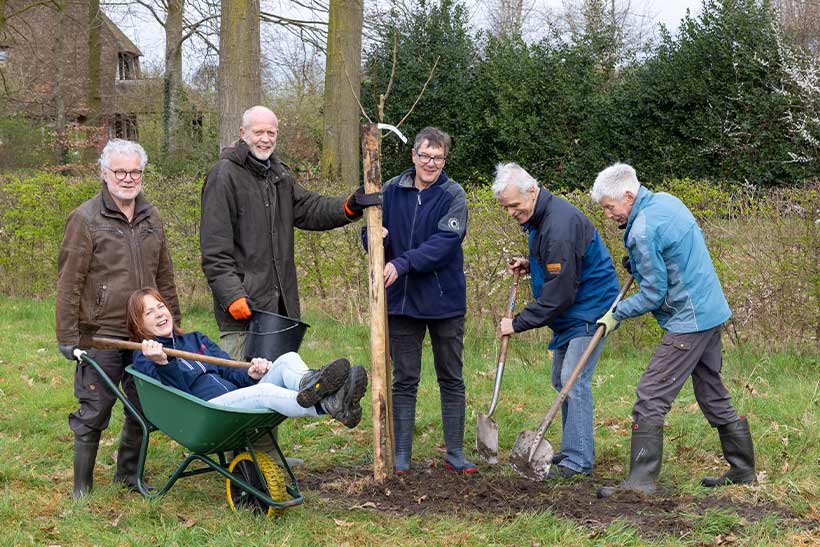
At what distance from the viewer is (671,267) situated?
4473mm

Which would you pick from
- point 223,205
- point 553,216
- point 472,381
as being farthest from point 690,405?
point 223,205

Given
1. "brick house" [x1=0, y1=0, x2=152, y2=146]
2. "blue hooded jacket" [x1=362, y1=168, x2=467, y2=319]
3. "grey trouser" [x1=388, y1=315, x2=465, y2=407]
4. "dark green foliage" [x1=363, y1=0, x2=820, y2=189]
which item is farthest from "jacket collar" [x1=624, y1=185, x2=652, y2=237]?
"brick house" [x1=0, y1=0, x2=152, y2=146]

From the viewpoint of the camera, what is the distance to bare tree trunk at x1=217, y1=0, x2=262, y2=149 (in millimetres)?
9109

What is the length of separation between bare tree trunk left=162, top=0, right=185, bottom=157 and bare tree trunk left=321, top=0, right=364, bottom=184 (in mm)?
7265

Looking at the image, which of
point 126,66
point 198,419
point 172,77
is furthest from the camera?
point 126,66

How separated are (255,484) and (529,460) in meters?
1.53

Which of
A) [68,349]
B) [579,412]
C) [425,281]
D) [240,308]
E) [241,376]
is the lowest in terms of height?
[579,412]

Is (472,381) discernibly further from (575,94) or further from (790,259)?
(575,94)

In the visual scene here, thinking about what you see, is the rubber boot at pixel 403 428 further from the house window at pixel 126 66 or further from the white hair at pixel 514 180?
the house window at pixel 126 66

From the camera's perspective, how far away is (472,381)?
23.1 ft

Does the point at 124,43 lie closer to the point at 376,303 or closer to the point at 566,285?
the point at 376,303

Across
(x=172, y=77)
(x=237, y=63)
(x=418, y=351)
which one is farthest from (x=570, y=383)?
(x=172, y=77)

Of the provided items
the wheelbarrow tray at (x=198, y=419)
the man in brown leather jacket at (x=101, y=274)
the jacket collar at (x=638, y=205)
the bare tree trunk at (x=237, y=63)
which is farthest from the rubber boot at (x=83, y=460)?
the bare tree trunk at (x=237, y=63)

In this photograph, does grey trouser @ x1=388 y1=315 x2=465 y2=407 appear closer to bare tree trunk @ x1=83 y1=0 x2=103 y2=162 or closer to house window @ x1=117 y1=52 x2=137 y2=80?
bare tree trunk @ x1=83 y1=0 x2=103 y2=162
